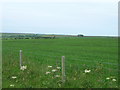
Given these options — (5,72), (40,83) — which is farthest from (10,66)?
(40,83)

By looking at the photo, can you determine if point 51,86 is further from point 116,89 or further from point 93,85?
point 116,89

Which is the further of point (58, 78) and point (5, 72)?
point (5, 72)

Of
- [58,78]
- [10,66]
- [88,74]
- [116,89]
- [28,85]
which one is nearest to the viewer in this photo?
[116,89]

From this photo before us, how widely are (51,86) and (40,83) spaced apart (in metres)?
0.66

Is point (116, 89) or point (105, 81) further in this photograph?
point (105, 81)

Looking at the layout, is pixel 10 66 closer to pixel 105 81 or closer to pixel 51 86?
pixel 51 86

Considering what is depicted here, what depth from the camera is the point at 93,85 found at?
8.38 metres

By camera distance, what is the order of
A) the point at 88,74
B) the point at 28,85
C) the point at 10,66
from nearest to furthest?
the point at 28,85
the point at 88,74
the point at 10,66

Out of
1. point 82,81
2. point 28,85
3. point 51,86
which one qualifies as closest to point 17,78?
point 28,85

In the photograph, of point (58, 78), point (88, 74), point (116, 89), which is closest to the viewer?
point (116, 89)

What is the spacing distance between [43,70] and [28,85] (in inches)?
84.8

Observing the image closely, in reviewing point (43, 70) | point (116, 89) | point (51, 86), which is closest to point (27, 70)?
point (43, 70)

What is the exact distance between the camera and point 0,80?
952 cm

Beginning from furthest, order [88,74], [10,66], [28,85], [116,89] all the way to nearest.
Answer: [10,66]
[88,74]
[28,85]
[116,89]
